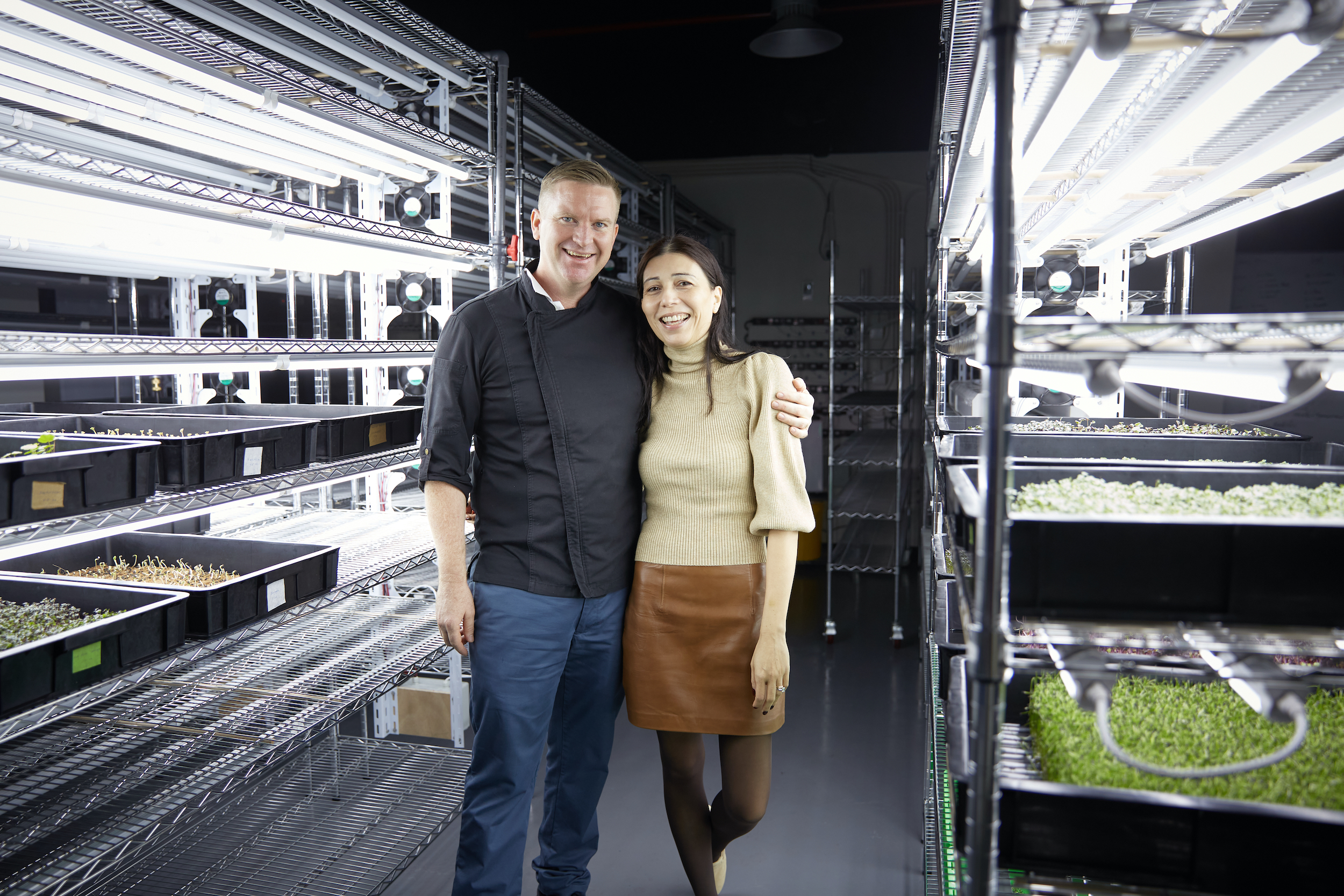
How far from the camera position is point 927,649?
2.97m

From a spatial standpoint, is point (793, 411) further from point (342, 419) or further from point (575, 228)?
point (342, 419)

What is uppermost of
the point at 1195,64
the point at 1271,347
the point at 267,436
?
the point at 1195,64

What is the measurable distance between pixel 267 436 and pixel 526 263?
806 mm

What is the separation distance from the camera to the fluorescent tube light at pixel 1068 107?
1.19m

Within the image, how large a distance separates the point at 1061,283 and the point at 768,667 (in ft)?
5.96

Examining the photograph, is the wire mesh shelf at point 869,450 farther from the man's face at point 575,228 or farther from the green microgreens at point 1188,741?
the green microgreens at point 1188,741

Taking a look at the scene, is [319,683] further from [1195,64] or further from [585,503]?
[1195,64]

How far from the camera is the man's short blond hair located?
80.3 inches

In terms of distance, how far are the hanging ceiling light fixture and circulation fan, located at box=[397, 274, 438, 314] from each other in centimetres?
212

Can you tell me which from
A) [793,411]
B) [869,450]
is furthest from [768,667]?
[869,450]

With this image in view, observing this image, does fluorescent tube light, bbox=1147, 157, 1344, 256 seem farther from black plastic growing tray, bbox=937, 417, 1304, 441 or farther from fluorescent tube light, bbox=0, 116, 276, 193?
fluorescent tube light, bbox=0, 116, 276, 193

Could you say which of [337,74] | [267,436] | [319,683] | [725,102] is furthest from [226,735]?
[725,102]

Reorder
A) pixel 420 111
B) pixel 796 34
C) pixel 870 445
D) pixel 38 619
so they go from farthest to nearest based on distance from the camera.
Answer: pixel 870 445, pixel 796 34, pixel 420 111, pixel 38 619

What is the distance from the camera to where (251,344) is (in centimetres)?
236
